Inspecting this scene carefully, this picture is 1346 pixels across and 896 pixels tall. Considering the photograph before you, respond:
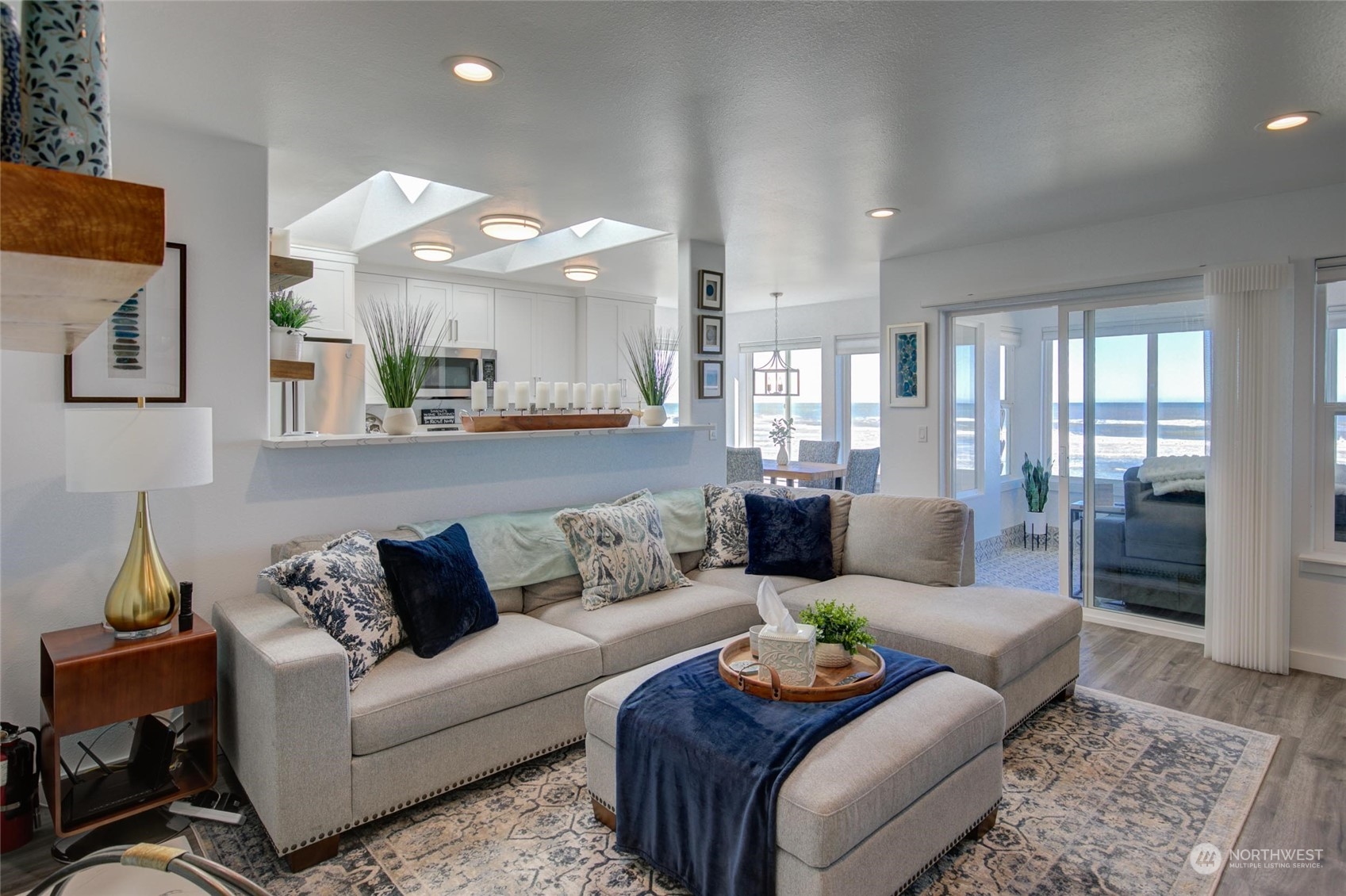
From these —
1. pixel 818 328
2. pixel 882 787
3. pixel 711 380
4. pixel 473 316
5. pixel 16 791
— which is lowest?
pixel 16 791

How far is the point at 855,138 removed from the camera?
9.65 ft

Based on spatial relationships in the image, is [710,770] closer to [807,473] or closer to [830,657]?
[830,657]

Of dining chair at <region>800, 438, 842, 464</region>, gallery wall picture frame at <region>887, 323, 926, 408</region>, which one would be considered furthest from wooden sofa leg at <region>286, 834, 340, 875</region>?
dining chair at <region>800, 438, 842, 464</region>

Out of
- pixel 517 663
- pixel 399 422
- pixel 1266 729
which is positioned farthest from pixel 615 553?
pixel 1266 729

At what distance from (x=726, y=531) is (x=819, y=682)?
1.79 meters

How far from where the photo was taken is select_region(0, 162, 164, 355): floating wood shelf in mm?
355

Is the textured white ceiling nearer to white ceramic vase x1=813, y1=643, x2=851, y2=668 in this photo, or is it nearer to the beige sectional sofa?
the beige sectional sofa

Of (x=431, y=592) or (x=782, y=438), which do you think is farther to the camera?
(x=782, y=438)

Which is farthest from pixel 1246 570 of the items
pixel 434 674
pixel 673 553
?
pixel 434 674

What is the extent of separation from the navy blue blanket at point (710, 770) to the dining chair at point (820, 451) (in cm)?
573

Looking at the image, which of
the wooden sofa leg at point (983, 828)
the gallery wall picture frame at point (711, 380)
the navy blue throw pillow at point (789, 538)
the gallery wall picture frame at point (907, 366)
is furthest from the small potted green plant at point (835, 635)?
the gallery wall picture frame at point (907, 366)

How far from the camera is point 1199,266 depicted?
3.98 m

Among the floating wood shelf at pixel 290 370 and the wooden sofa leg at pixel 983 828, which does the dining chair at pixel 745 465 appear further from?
the wooden sofa leg at pixel 983 828

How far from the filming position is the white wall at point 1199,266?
364 cm
